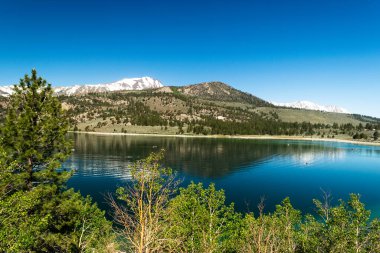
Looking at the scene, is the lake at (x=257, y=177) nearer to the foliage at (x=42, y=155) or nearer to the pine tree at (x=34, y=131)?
the foliage at (x=42, y=155)

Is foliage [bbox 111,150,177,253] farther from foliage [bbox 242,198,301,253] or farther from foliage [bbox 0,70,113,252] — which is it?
foliage [bbox 0,70,113,252]

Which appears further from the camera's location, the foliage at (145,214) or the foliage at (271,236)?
the foliage at (271,236)

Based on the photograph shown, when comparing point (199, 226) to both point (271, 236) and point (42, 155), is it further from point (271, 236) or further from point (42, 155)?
point (42, 155)

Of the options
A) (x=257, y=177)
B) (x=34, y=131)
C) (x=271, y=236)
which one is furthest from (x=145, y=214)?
(x=257, y=177)

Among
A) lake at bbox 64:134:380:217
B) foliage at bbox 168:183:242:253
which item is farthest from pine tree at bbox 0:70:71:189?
lake at bbox 64:134:380:217

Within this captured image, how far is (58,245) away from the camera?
28984 mm

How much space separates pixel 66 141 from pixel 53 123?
2956 mm

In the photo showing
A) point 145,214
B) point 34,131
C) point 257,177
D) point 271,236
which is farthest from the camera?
point 257,177

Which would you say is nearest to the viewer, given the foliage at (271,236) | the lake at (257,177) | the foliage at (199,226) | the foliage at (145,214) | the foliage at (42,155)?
the foliage at (145,214)

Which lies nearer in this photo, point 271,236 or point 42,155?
point 42,155

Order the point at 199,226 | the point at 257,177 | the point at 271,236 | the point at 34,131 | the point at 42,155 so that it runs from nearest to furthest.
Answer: the point at 34,131, the point at 42,155, the point at 271,236, the point at 199,226, the point at 257,177

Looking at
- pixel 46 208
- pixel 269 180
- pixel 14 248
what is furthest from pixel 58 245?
pixel 269 180

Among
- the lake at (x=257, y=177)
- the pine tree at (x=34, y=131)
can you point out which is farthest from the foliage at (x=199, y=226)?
the lake at (x=257, y=177)

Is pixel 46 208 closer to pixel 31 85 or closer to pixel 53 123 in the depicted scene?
pixel 53 123
